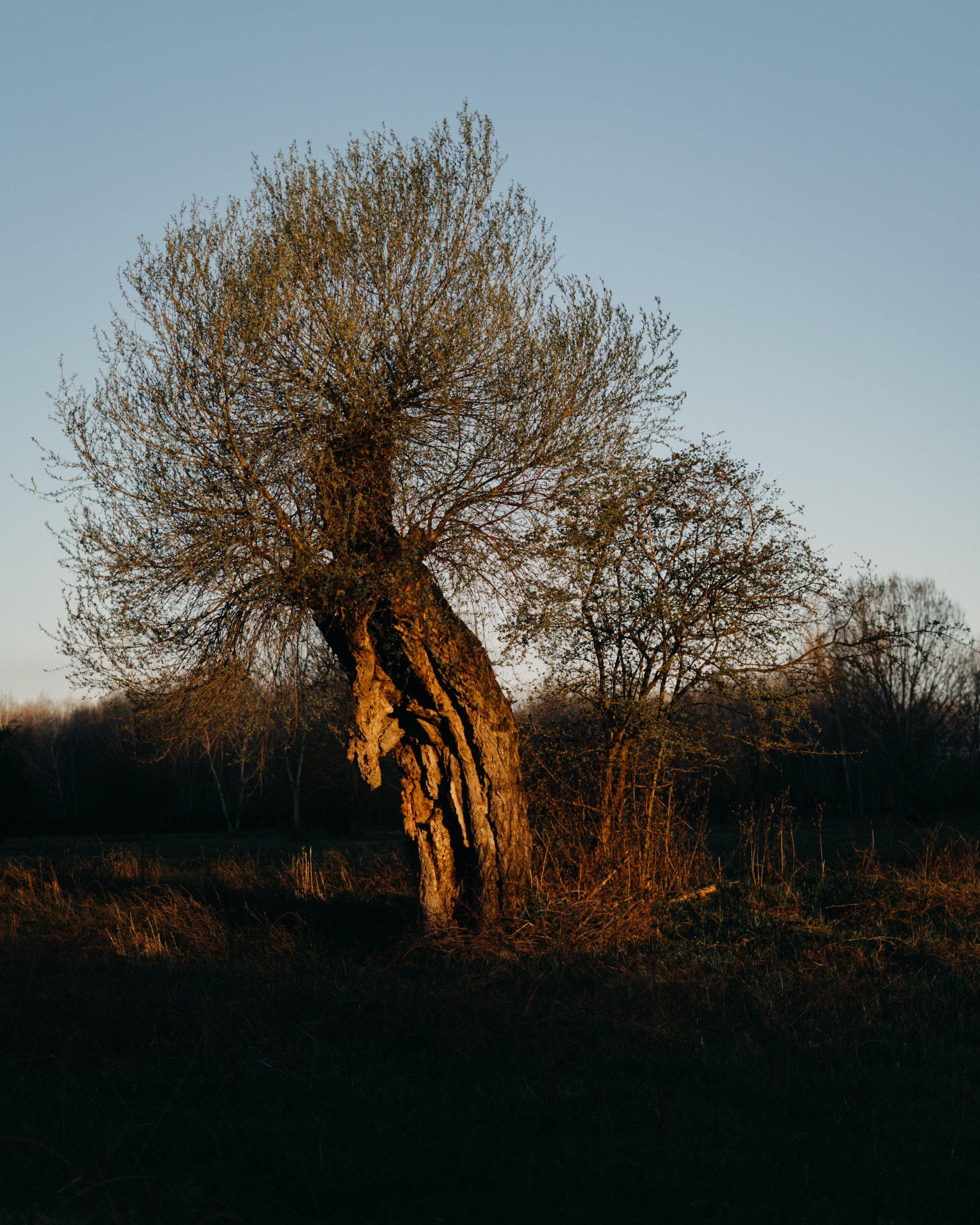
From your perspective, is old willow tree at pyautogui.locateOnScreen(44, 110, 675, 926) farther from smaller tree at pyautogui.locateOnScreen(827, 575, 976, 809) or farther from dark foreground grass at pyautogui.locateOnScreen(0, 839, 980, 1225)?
smaller tree at pyautogui.locateOnScreen(827, 575, 976, 809)

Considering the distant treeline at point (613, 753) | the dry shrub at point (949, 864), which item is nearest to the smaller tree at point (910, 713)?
the distant treeline at point (613, 753)

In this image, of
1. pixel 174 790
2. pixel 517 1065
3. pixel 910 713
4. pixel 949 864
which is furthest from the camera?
pixel 174 790

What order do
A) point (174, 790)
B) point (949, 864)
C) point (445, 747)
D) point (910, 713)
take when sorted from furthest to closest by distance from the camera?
point (174, 790)
point (910, 713)
point (949, 864)
point (445, 747)

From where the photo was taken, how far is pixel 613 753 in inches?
450

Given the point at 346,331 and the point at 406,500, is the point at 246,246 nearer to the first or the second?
the point at 346,331

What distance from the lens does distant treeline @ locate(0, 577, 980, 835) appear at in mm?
11250

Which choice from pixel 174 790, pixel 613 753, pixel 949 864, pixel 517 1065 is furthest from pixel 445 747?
pixel 174 790

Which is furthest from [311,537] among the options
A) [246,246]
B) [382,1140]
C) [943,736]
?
[943,736]

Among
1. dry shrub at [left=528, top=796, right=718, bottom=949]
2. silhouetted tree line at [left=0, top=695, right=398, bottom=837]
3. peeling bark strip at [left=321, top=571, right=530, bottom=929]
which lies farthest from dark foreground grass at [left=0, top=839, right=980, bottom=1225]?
silhouetted tree line at [left=0, top=695, right=398, bottom=837]

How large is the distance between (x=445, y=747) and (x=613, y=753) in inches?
84.7

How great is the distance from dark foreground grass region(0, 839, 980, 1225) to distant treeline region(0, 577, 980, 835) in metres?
1.88

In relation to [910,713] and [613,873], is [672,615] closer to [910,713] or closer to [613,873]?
[613,873]

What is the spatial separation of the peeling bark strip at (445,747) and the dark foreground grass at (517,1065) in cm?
74

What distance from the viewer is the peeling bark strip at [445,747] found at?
10.4 meters
